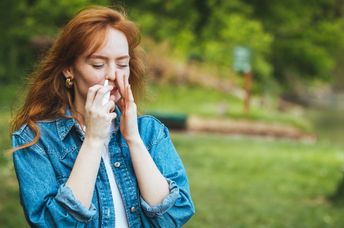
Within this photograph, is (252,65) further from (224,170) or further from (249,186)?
(249,186)

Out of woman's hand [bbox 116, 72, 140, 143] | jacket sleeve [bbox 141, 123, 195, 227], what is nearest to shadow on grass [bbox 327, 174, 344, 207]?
jacket sleeve [bbox 141, 123, 195, 227]

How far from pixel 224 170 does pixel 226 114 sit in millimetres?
10568

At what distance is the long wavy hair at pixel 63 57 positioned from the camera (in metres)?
2.10

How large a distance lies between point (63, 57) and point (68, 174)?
42 cm

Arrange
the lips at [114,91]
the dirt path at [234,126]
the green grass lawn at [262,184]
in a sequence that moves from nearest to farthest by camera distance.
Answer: the lips at [114,91], the green grass lawn at [262,184], the dirt path at [234,126]

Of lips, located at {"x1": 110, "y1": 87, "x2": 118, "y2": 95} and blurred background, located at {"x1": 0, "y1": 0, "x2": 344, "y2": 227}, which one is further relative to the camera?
blurred background, located at {"x1": 0, "y1": 0, "x2": 344, "y2": 227}


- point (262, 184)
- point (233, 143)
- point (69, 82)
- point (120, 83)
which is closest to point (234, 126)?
point (233, 143)

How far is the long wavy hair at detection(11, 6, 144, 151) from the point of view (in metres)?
2.10

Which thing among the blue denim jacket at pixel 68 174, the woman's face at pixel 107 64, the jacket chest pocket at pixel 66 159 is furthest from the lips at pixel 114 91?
the jacket chest pocket at pixel 66 159

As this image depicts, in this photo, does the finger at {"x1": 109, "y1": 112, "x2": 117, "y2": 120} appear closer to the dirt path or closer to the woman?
the woman

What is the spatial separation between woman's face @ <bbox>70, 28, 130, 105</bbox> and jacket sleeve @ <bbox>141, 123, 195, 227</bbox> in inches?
9.5

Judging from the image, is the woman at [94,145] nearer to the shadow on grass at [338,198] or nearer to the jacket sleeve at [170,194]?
the jacket sleeve at [170,194]

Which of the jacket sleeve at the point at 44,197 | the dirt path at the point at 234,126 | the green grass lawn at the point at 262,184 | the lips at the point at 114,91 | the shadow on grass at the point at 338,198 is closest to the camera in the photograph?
the jacket sleeve at the point at 44,197

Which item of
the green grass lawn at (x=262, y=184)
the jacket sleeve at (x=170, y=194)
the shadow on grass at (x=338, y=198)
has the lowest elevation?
the green grass lawn at (x=262, y=184)
